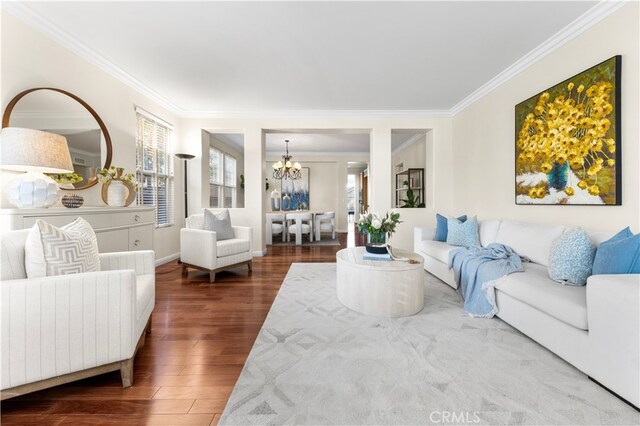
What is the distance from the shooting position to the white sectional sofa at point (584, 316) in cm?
132

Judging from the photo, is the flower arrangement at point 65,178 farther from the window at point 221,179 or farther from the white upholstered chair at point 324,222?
the white upholstered chair at point 324,222

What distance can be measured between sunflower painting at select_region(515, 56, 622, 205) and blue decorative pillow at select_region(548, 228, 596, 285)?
65 cm

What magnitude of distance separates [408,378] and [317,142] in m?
6.78

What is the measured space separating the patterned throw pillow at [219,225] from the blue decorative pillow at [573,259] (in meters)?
3.76

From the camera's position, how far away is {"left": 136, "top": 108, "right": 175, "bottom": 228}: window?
4008 mm

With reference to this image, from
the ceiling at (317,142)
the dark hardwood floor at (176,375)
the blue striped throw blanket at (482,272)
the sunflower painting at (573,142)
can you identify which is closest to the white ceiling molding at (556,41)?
the sunflower painting at (573,142)

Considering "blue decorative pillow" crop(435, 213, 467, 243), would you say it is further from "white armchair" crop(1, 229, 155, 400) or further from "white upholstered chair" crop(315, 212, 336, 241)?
"white armchair" crop(1, 229, 155, 400)

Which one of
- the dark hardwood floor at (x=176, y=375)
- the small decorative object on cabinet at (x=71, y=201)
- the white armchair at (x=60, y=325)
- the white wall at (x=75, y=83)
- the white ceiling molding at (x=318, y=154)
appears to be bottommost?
the dark hardwood floor at (x=176, y=375)

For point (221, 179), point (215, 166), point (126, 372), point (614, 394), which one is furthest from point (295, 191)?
point (614, 394)

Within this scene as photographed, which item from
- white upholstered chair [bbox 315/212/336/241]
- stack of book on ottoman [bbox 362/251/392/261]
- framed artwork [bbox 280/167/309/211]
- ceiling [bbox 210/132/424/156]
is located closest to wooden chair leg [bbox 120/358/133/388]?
stack of book on ottoman [bbox 362/251/392/261]

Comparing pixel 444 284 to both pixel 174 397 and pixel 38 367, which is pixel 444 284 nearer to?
pixel 174 397

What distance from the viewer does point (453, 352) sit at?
5.97 ft

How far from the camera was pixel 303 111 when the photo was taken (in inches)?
195

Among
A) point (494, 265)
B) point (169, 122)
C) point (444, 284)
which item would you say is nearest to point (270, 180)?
point (169, 122)
